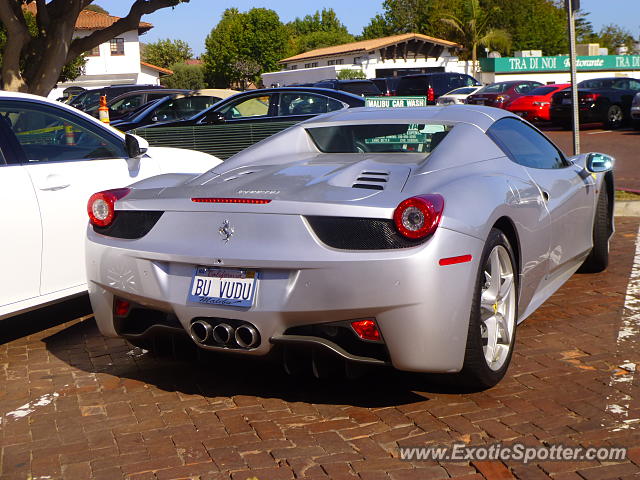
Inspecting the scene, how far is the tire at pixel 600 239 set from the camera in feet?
20.9

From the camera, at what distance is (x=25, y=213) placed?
5.17m

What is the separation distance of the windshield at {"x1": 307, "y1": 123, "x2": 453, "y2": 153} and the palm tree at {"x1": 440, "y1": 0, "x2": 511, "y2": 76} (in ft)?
213

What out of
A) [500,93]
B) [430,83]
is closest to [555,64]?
[430,83]

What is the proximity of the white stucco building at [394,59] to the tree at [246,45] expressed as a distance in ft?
63.6

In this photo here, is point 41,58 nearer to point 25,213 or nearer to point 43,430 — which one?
point 25,213

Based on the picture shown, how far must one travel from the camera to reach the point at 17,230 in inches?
201

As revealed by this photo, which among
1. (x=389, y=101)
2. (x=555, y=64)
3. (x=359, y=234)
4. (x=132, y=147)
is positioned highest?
(x=555, y=64)

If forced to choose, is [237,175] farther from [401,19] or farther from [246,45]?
[401,19]

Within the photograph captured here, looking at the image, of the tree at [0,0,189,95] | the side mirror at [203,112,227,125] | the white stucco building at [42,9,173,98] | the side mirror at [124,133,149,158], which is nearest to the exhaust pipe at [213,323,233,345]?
the side mirror at [124,133,149,158]

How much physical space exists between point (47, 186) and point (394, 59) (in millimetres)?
63327

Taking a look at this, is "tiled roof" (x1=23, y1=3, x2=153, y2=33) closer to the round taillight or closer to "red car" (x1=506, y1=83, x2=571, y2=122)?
"red car" (x1=506, y1=83, x2=571, y2=122)

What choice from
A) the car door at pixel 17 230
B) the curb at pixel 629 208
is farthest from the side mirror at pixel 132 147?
the curb at pixel 629 208

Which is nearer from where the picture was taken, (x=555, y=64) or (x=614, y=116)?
(x=614, y=116)

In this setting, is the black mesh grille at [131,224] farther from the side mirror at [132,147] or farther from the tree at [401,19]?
the tree at [401,19]
